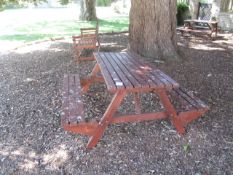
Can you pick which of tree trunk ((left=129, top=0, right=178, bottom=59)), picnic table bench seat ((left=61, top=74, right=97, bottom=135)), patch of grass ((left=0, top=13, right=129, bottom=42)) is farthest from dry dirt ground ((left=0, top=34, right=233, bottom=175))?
patch of grass ((left=0, top=13, right=129, bottom=42))

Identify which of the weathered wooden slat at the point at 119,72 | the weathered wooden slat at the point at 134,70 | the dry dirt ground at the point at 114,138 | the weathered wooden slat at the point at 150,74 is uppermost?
the weathered wooden slat at the point at 119,72

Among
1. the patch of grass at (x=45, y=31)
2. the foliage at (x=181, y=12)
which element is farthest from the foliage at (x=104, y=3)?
the foliage at (x=181, y=12)

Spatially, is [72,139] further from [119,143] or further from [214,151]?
[214,151]

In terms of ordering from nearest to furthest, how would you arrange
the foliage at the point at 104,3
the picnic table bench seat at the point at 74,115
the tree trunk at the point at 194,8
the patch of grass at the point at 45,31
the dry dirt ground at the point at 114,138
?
the picnic table bench seat at the point at 74,115
the dry dirt ground at the point at 114,138
the patch of grass at the point at 45,31
the tree trunk at the point at 194,8
the foliage at the point at 104,3

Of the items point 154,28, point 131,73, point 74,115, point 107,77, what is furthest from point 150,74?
point 154,28

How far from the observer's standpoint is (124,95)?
3406 mm

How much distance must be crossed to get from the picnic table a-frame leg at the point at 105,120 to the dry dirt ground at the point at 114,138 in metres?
0.12

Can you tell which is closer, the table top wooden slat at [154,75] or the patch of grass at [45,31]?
the table top wooden slat at [154,75]

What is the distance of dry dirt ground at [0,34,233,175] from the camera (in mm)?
3285

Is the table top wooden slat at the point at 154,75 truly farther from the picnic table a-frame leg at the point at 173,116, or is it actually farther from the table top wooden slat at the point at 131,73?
the picnic table a-frame leg at the point at 173,116

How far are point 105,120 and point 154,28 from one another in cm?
359

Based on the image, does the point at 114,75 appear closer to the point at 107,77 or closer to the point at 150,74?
the point at 107,77

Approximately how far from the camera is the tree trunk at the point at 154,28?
21.1ft

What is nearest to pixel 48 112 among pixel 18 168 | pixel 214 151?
pixel 18 168
